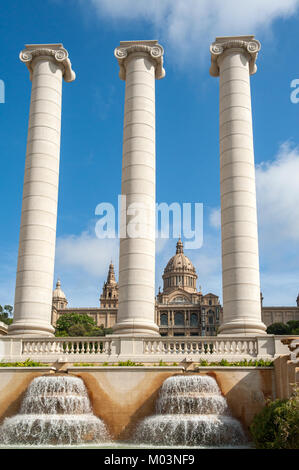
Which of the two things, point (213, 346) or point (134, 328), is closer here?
point (213, 346)

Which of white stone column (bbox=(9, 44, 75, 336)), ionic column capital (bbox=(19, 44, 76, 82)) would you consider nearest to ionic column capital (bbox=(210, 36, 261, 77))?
ionic column capital (bbox=(19, 44, 76, 82))

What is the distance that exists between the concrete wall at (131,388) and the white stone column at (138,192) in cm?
752

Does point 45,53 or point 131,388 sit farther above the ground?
point 45,53

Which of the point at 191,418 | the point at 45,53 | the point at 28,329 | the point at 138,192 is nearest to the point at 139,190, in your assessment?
the point at 138,192

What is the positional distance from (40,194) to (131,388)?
20469 mm

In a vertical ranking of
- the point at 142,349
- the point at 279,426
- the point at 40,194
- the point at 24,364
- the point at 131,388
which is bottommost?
the point at 279,426

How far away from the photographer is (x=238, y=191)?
50625mm

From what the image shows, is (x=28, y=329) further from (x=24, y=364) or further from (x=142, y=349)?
(x=142, y=349)

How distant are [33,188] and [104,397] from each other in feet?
69.2

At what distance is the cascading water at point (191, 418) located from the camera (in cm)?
3281

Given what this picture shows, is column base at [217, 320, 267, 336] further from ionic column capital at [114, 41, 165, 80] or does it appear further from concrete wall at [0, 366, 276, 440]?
ionic column capital at [114, 41, 165, 80]

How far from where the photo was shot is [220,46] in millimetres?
55344

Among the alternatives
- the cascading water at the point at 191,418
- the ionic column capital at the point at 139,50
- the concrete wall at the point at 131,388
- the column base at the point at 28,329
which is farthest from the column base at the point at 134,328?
the ionic column capital at the point at 139,50
